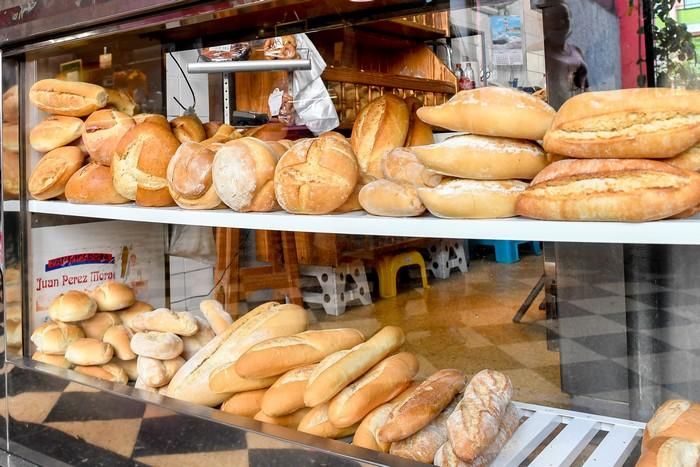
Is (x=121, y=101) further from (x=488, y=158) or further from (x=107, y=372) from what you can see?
(x=488, y=158)

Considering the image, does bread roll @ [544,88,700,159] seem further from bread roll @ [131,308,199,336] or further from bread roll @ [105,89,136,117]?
bread roll @ [105,89,136,117]

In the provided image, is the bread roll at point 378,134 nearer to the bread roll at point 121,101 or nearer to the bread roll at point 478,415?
the bread roll at point 478,415

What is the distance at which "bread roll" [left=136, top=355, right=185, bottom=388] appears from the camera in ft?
3.90

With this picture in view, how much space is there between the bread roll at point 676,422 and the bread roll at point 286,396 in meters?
0.51

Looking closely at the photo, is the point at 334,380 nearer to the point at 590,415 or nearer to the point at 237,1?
the point at 590,415

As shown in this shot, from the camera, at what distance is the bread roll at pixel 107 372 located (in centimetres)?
130

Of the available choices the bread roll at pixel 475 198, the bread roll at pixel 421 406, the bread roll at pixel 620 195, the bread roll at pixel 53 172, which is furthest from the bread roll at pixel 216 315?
the bread roll at pixel 620 195

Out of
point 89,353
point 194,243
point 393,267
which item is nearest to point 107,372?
point 89,353

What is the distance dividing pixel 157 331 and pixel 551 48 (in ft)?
3.18

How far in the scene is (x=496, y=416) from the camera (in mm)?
839

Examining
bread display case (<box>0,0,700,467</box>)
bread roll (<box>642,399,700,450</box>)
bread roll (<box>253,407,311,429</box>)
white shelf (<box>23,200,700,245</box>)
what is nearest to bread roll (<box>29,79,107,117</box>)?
bread display case (<box>0,0,700,467</box>)

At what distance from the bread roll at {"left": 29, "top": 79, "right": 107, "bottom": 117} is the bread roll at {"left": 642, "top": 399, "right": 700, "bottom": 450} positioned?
4.19 feet

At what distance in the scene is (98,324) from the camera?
1.44 metres

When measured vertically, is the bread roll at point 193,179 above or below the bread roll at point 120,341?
above
